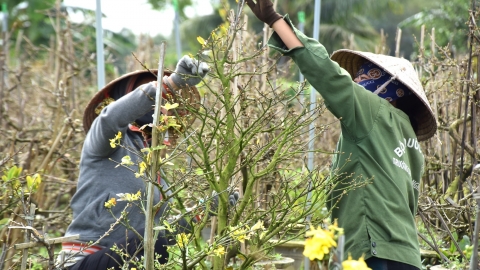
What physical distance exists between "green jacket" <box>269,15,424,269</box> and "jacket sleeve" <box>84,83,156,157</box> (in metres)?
0.64

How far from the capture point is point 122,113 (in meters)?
2.85

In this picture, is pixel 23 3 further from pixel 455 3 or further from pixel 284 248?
pixel 284 248

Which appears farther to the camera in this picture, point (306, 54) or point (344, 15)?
point (344, 15)

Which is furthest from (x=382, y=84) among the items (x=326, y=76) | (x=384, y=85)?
(x=326, y=76)

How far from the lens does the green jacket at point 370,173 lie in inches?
96.6

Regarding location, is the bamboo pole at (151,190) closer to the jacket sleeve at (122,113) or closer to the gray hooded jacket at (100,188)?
the jacket sleeve at (122,113)

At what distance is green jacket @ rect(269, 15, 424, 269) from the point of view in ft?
8.05

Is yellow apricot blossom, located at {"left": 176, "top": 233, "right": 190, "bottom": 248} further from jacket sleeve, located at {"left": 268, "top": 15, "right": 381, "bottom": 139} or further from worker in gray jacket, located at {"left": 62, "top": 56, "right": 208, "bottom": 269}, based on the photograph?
jacket sleeve, located at {"left": 268, "top": 15, "right": 381, "bottom": 139}

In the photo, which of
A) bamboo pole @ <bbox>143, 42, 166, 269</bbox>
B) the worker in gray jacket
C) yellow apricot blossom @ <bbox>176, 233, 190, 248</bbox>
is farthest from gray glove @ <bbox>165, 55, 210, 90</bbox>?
yellow apricot blossom @ <bbox>176, 233, 190, 248</bbox>

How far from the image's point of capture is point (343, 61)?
2984 millimetres

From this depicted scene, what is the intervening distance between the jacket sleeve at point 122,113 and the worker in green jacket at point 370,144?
2.05 ft

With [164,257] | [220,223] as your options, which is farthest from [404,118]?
[164,257]

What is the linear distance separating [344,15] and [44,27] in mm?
10978

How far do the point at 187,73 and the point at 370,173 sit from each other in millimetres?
834
